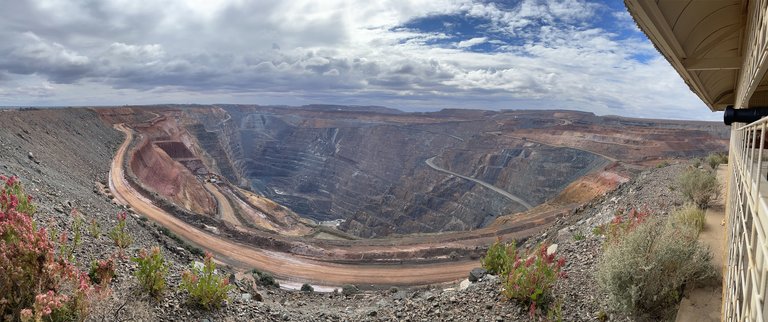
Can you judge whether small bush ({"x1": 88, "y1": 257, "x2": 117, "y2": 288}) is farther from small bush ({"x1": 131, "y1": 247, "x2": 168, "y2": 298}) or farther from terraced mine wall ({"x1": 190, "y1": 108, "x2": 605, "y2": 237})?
terraced mine wall ({"x1": 190, "y1": 108, "x2": 605, "y2": 237})

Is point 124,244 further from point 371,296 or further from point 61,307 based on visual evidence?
point 371,296

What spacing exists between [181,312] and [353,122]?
143 meters

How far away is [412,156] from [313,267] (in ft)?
306

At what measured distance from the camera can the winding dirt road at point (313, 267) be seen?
19.7 m

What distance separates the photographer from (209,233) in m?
24.7

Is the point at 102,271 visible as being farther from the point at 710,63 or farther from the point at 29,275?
the point at 710,63

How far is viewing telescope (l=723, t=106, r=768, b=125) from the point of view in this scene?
177 inches

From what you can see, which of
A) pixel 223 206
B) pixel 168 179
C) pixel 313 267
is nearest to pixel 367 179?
pixel 223 206

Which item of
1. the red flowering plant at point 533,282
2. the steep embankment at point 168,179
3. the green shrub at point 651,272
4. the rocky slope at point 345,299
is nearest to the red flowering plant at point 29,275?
the rocky slope at point 345,299

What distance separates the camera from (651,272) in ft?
16.9

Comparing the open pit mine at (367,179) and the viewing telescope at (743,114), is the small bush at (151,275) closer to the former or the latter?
the viewing telescope at (743,114)

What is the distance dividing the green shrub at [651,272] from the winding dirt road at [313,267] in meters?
13.9

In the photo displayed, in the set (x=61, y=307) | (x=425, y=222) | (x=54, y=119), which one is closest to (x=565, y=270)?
(x=61, y=307)

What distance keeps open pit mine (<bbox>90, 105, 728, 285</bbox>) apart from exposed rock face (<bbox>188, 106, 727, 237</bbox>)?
0.39 meters
